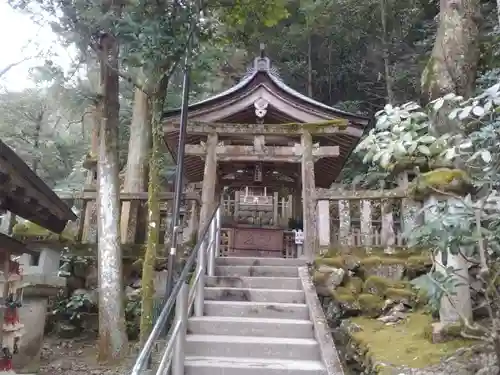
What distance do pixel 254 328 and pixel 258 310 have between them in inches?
17.8

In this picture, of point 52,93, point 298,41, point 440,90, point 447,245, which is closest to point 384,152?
point 447,245

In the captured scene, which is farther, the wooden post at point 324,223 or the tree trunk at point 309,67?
the tree trunk at point 309,67

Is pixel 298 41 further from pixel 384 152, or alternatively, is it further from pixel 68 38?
pixel 384 152

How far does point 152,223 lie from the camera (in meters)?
5.89

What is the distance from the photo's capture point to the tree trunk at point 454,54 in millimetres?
6254

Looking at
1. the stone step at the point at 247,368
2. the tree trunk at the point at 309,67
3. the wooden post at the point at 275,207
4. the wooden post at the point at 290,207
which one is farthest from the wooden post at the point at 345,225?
the tree trunk at the point at 309,67

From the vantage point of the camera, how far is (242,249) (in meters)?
11.7

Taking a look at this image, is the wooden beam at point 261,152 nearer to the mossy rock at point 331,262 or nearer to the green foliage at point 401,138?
the mossy rock at point 331,262

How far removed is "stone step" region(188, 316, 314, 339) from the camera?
17.5 ft

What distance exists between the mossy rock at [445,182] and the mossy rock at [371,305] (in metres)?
1.99

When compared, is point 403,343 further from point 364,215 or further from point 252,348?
point 364,215

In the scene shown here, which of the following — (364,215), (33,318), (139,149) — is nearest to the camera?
(33,318)

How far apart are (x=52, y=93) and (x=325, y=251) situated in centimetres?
618

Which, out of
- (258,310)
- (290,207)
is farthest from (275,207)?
(258,310)
